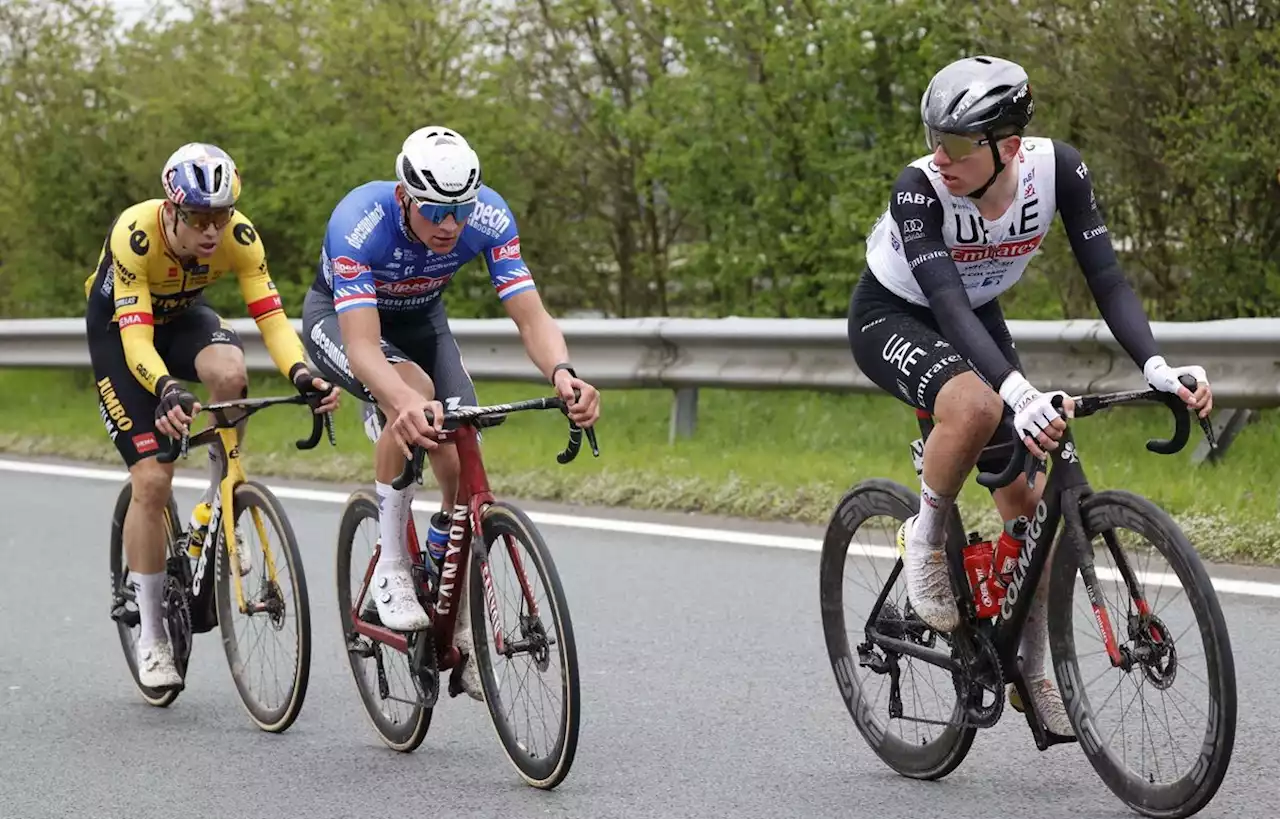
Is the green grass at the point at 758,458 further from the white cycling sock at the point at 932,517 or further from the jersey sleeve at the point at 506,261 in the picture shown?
the jersey sleeve at the point at 506,261

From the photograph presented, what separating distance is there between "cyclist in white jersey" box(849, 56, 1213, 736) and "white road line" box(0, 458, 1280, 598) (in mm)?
459

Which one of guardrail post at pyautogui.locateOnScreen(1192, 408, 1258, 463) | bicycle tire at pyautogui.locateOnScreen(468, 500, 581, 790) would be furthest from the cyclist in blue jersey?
guardrail post at pyautogui.locateOnScreen(1192, 408, 1258, 463)

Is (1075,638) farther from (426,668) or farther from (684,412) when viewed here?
(684,412)

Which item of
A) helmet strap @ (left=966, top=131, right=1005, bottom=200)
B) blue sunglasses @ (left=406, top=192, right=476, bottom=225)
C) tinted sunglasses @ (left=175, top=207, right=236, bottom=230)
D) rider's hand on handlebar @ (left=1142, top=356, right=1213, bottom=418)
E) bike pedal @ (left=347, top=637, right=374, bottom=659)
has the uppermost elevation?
helmet strap @ (left=966, top=131, right=1005, bottom=200)

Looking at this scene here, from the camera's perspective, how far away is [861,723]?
586 centimetres

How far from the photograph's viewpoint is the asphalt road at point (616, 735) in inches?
214

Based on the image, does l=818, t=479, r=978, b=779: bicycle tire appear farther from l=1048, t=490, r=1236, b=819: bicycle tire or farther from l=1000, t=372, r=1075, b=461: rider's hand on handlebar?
l=1000, t=372, r=1075, b=461: rider's hand on handlebar

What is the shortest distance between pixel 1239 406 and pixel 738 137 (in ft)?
18.6

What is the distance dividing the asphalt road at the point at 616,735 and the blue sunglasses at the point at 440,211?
1663mm

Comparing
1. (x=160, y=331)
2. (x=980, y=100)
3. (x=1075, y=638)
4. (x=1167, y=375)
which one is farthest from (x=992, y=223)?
(x=160, y=331)

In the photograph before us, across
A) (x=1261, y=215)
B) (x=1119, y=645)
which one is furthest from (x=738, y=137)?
(x=1119, y=645)

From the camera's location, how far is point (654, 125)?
14578 mm

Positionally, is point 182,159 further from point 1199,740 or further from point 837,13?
point 837,13

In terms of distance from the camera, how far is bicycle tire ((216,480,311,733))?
6.48m
